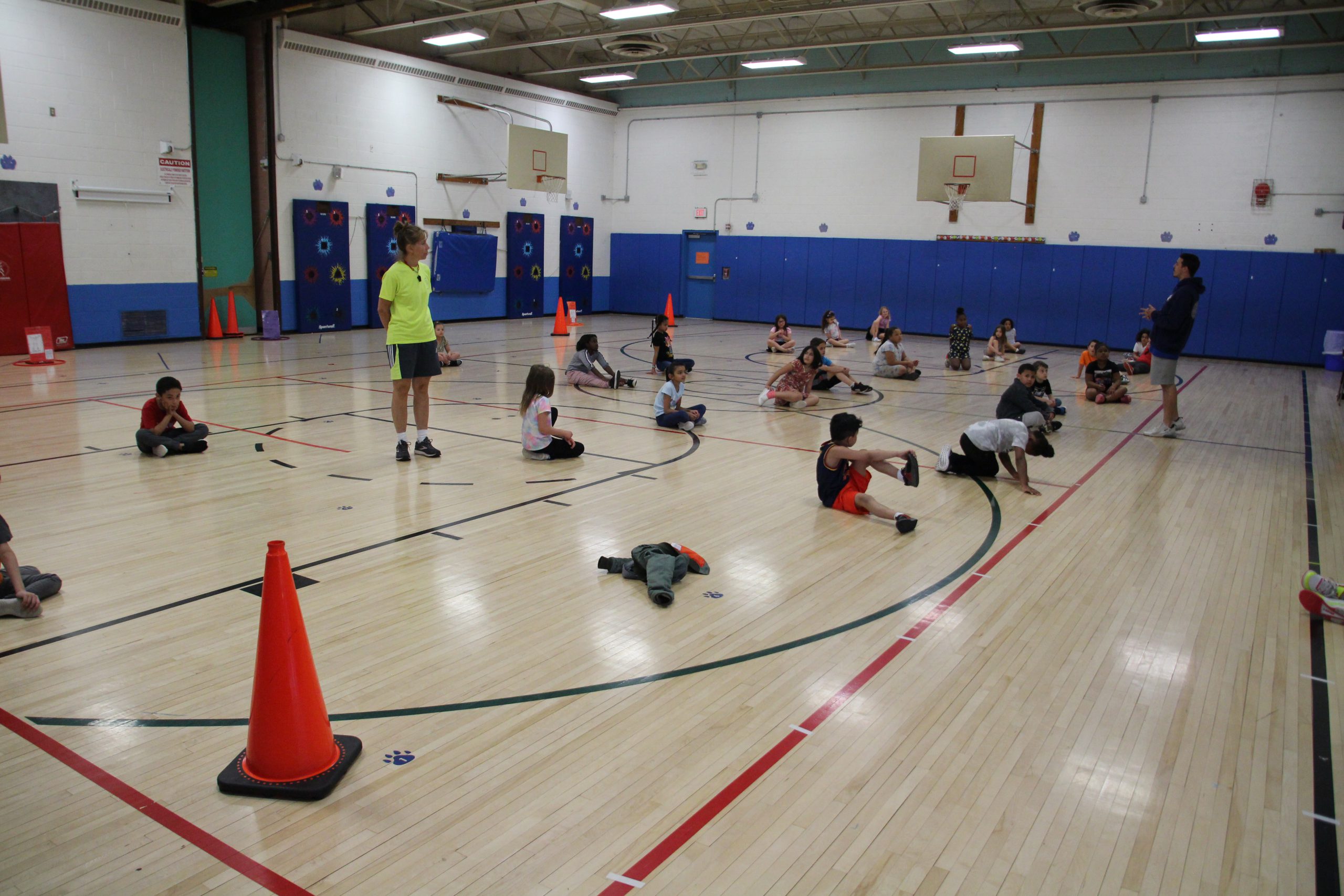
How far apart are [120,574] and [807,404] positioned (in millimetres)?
8623

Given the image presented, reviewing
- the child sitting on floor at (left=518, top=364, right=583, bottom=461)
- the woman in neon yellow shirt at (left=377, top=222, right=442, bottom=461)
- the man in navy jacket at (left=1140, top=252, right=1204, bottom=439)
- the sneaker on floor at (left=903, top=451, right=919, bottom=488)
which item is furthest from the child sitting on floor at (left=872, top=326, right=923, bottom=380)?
the woman in neon yellow shirt at (left=377, top=222, right=442, bottom=461)

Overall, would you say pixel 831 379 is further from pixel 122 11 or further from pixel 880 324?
pixel 122 11

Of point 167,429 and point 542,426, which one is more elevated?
point 542,426

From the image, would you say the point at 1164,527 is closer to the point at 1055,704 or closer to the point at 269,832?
the point at 1055,704

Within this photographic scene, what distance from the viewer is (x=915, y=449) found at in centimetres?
944

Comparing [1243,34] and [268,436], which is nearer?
[268,436]

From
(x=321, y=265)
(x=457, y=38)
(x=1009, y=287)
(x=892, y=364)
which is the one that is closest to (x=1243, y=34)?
(x=1009, y=287)

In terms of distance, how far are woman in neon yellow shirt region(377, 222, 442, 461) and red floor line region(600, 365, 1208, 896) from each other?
479 cm

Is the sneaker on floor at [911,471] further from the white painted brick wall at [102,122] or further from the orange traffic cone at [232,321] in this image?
the orange traffic cone at [232,321]

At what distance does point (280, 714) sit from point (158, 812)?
47 cm

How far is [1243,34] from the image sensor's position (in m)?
16.6

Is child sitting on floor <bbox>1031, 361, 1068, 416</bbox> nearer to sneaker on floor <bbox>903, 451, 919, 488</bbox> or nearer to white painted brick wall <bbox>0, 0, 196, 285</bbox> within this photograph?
sneaker on floor <bbox>903, 451, 919, 488</bbox>

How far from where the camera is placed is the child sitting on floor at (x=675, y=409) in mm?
10078

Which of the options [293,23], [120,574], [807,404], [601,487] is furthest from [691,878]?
[293,23]
